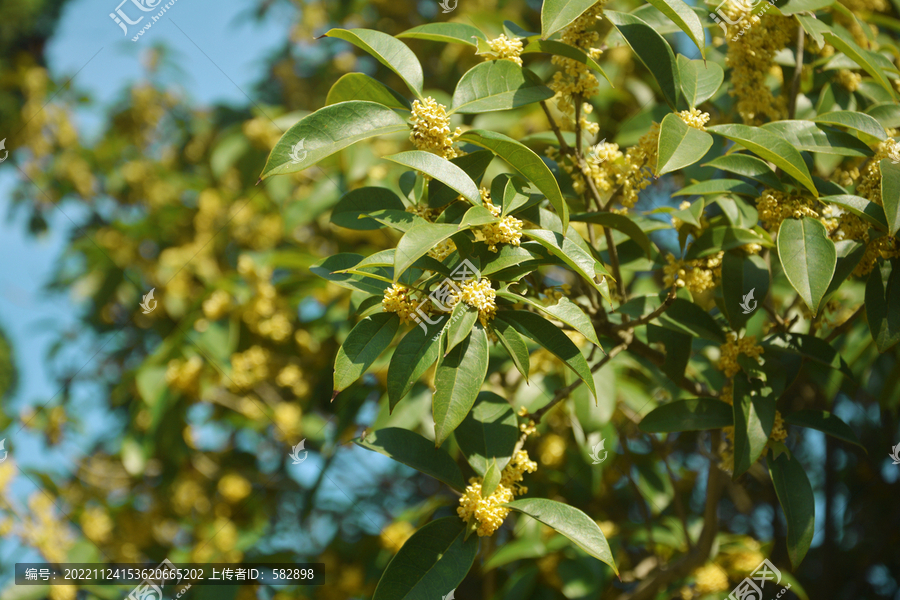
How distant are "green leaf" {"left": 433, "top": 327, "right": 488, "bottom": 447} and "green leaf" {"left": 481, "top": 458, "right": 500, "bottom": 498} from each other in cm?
11

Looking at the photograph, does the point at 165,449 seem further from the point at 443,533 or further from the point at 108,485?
the point at 443,533

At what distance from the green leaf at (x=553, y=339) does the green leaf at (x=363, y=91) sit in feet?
1.19

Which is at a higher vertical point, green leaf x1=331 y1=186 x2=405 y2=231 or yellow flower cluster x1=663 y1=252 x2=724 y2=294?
green leaf x1=331 y1=186 x2=405 y2=231

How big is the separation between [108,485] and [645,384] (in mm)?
2294

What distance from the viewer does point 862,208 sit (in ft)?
2.91

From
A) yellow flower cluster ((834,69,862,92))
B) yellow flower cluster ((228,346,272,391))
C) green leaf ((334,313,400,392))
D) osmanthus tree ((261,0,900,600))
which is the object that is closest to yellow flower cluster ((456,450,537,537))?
osmanthus tree ((261,0,900,600))

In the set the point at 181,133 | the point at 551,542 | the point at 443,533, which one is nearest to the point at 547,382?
the point at 551,542

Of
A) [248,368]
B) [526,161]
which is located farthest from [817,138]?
[248,368]

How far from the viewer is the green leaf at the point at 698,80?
0.96m

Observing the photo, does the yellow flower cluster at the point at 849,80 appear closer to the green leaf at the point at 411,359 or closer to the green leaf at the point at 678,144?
the green leaf at the point at 678,144

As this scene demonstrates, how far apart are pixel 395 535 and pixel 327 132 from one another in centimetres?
136

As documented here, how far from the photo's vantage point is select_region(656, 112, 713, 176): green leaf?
78 centimetres

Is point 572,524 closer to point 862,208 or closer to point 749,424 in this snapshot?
point 749,424

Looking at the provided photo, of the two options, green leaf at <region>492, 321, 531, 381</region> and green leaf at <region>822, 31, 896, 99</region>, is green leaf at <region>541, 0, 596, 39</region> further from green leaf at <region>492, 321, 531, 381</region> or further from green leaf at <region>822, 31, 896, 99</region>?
green leaf at <region>822, 31, 896, 99</region>
